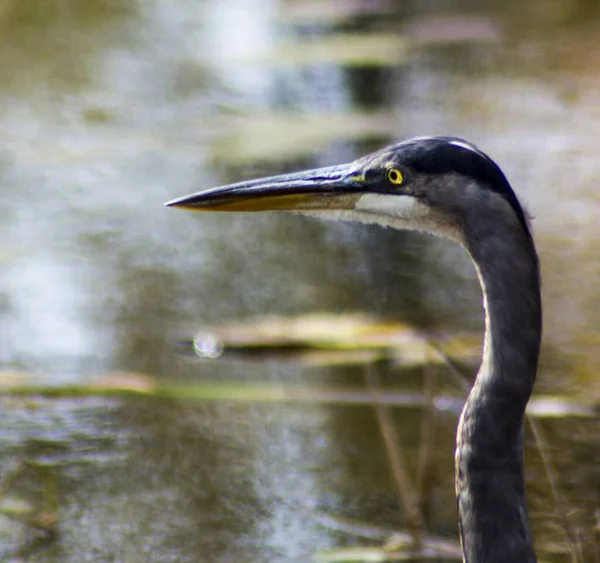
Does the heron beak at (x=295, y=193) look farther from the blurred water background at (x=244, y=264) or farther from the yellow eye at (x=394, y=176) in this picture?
the blurred water background at (x=244, y=264)

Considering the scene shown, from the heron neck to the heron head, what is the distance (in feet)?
0.23

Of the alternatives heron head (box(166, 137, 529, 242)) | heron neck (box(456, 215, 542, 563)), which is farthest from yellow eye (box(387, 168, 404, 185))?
heron neck (box(456, 215, 542, 563))

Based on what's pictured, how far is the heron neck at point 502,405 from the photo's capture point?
2084mm

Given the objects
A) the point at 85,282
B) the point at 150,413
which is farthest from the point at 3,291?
the point at 150,413

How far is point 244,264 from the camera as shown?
15.6ft

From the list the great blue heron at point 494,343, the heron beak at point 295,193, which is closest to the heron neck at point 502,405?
the great blue heron at point 494,343

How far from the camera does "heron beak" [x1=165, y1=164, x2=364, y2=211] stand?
237 centimetres

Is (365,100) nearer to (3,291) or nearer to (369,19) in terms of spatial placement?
(369,19)

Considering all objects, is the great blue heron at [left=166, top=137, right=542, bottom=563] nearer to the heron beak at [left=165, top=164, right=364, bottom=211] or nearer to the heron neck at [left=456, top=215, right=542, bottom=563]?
the heron neck at [left=456, top=215, right=542, bottom=563]

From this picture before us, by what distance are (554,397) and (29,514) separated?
1484 mm

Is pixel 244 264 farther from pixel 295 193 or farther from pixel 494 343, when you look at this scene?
pixel 494 343

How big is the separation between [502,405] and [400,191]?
0.44m

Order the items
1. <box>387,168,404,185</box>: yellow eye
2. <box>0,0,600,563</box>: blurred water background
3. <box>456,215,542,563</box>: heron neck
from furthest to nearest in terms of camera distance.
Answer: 1. <box>0,0,600,563</box>: blurred water background
2. <box>387,168,404,185</box>: yellow eye
3. <box>456,215,542,563</box>: heron neck

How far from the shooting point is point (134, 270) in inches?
184
